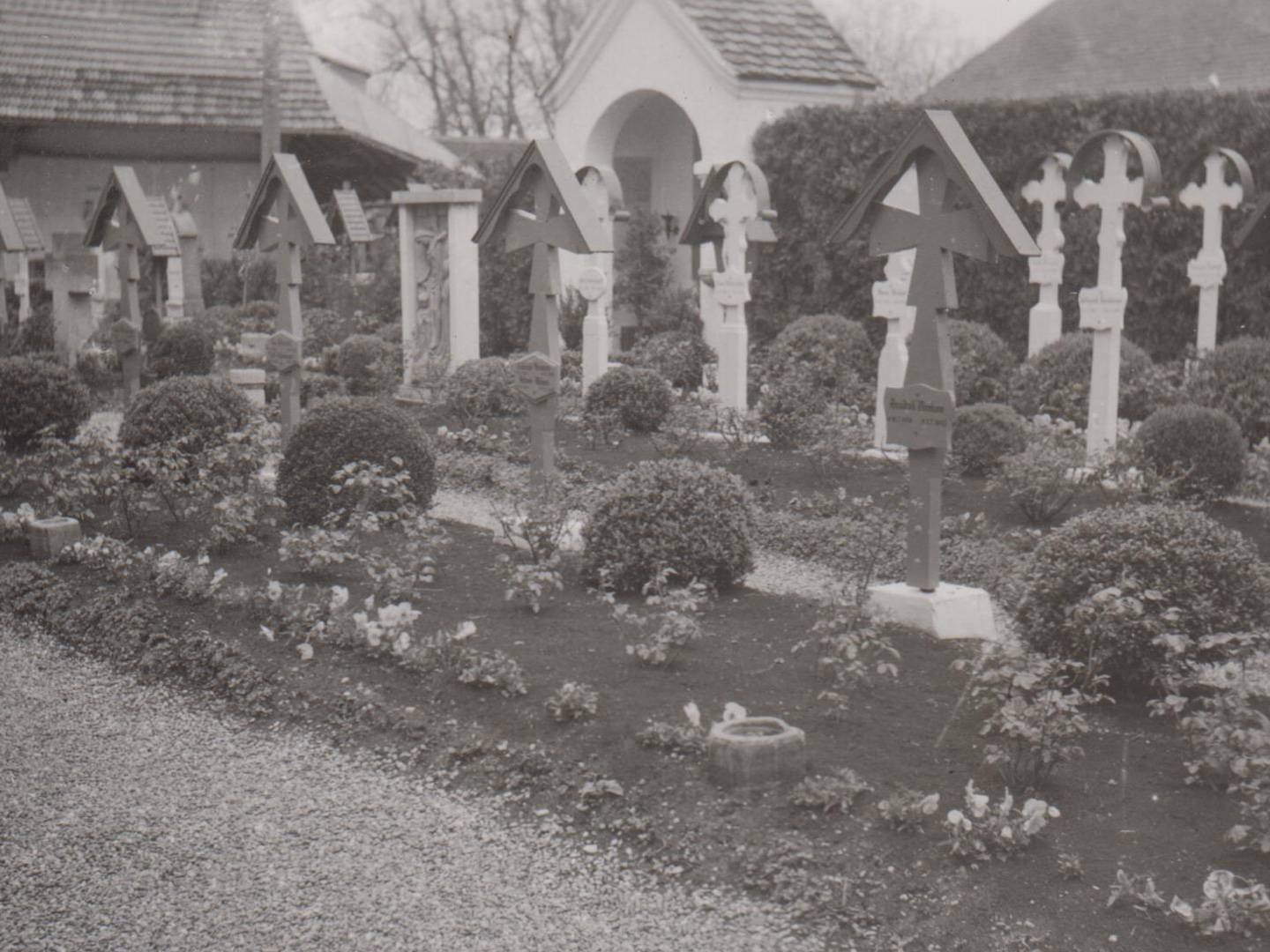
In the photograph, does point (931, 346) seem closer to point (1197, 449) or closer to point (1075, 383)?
point (1197, 449)

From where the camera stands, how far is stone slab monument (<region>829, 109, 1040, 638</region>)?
6914 mm

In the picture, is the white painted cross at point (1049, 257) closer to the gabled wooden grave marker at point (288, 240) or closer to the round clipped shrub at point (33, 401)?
the gabled wooden grave marker at point (288, 240)

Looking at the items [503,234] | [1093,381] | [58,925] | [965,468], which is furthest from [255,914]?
[1093,381]

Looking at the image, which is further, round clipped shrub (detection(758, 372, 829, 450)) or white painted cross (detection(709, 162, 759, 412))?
white painted cross (detection(709, 162, 759, 412))

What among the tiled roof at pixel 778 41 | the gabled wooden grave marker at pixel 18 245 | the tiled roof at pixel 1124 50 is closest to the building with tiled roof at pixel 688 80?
the tiled roof at pixel 778 41

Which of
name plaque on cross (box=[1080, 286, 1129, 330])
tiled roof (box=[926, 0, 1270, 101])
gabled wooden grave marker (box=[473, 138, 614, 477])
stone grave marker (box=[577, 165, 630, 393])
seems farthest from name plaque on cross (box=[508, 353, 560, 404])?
tiled roof (box=[926, 0, 1270, 101])

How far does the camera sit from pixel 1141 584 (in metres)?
6.02

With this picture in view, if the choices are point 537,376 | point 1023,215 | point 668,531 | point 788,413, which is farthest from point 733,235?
point 668,531

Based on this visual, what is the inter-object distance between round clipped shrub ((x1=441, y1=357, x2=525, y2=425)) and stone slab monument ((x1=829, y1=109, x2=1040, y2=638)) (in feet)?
22.3

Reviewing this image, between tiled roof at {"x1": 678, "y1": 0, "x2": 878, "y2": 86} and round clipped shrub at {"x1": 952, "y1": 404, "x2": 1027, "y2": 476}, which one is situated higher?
tiled roof at {"x1": 678, "y1": 0, "x2": 878, "y2": 86}

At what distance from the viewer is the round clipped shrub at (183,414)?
10.8m

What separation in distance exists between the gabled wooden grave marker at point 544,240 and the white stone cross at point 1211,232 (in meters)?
6.57

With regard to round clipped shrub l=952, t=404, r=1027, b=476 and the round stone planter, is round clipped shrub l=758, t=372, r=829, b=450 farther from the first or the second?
the round stone planter

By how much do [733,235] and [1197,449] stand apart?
4.94m
